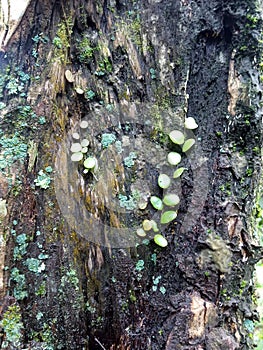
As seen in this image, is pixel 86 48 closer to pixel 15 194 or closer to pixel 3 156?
pixel 3 156

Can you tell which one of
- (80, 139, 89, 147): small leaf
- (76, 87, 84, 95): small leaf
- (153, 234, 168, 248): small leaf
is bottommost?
(153, 234, 168, 248): small leaf

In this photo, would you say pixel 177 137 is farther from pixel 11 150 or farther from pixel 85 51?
pixel 11 150

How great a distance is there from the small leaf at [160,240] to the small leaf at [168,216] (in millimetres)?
71

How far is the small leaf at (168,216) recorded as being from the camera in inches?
58.2

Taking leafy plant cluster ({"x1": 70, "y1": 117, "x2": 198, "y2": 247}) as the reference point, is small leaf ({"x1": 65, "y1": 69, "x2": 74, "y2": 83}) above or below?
above

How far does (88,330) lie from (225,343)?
597mm

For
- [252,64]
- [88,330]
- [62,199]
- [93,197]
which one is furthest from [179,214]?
[252,64]

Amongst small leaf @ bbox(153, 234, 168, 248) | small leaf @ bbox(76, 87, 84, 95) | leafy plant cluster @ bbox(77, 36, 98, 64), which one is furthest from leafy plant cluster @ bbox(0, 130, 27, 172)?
small leaf @ bbox(153, 234, 168, 248)

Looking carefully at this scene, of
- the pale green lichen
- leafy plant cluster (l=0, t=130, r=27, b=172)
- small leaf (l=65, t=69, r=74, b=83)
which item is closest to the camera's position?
the pale green lichen

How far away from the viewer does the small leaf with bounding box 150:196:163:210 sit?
4.89 ft

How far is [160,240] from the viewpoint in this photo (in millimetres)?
1453

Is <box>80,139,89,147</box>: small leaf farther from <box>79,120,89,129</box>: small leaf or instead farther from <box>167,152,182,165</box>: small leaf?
<box>167,152,182,165</box>: small leaf

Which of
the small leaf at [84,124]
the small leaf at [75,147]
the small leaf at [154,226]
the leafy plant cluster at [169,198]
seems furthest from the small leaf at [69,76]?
the small leaf at [154,226]

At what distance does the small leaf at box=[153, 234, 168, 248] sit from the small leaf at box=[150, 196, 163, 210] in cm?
13
